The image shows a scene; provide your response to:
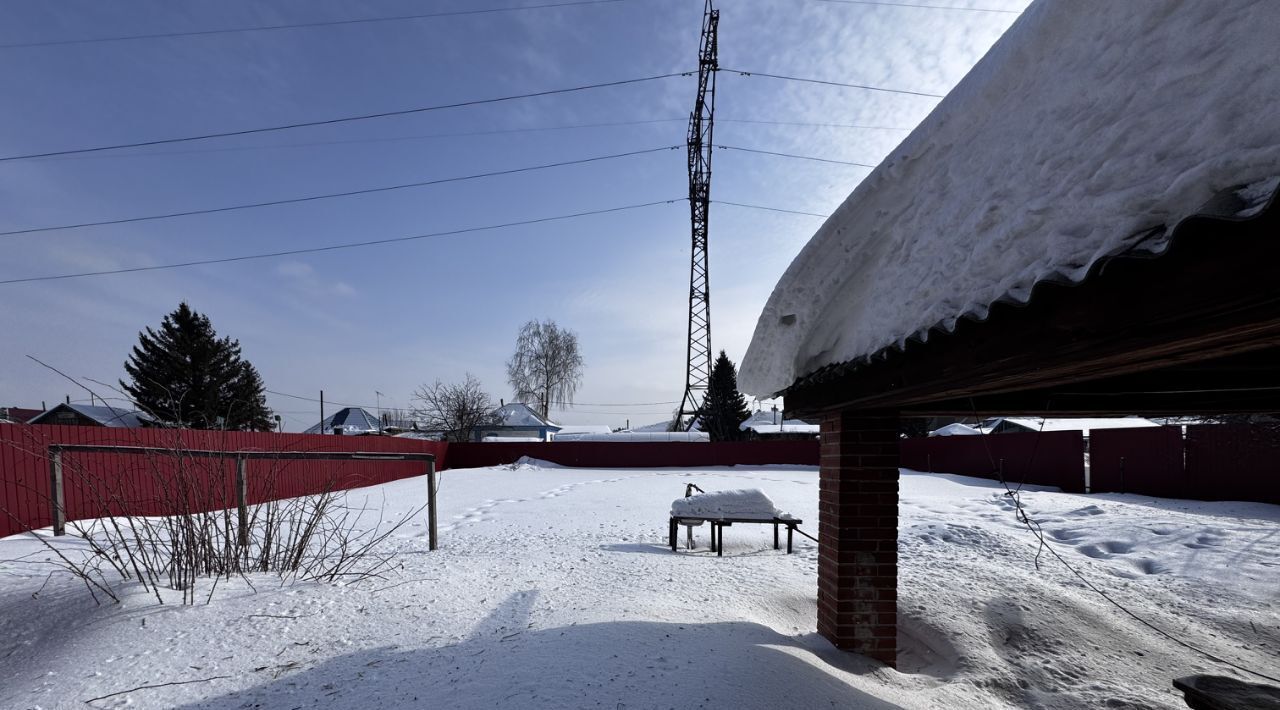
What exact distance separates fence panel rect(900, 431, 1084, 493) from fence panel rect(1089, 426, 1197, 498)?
1.75 feet

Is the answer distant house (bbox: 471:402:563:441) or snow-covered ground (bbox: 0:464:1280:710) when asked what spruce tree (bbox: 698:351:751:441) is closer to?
distant house (bbox: 471:402:563:441)

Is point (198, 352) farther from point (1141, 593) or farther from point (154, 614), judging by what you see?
point (1141, 593)

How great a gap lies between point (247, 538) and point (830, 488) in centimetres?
413

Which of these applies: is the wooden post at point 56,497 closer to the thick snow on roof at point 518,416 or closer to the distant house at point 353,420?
the thick snow on roof at point 518,416

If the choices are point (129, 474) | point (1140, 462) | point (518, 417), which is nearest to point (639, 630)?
point (129, 474)

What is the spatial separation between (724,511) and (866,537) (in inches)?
127

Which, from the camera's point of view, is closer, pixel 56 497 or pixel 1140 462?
pixel 56 497

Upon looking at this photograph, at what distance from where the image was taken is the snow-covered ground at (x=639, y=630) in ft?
9.21

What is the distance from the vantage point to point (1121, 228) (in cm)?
136

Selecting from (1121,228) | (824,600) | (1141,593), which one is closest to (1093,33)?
(1121,228)

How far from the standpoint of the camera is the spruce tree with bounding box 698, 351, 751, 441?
31.9m

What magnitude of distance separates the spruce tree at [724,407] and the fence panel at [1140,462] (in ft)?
56.0

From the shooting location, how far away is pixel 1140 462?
13.8m

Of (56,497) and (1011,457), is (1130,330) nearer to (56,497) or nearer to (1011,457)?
(56,497)
